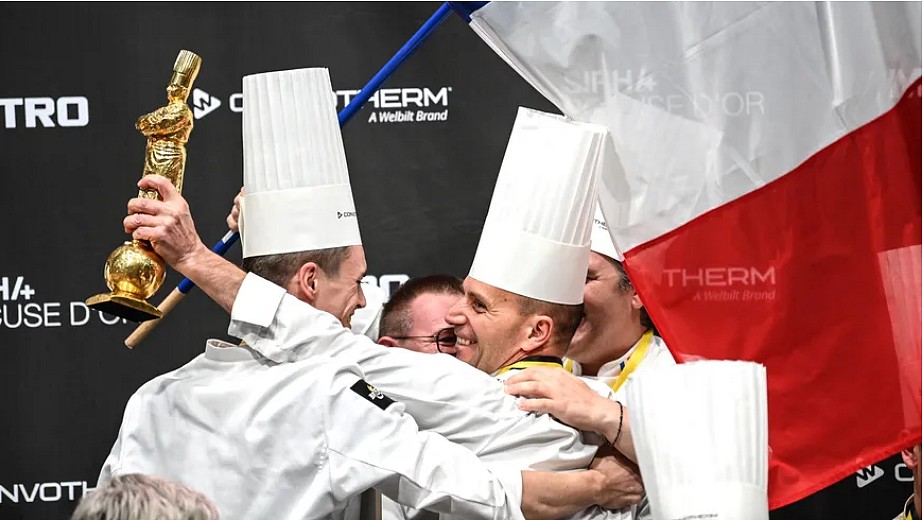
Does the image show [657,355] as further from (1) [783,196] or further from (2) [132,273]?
(2) [132,273]

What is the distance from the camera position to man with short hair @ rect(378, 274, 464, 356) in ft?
8.87

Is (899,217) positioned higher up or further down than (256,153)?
further down

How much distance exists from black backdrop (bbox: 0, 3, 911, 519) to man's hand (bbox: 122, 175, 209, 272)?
117 cm

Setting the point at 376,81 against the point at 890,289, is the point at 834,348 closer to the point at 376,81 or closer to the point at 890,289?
the point at 890,289

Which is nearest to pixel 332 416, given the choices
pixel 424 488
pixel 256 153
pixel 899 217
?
pixel 424 488

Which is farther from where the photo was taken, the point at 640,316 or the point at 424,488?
the point at 640,316

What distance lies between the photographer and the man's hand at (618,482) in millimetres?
2178

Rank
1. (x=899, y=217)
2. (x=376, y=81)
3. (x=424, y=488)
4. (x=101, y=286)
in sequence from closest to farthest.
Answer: (x=899, y=217), (x=424, y=488), (x=376, y=81), (x=101, y=286)

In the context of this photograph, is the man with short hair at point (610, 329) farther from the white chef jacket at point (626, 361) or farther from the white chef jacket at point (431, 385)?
the white chef jacket at point (431, 385)

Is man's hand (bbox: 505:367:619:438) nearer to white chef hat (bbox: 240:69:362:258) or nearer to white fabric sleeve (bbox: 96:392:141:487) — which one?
white chef hat (bbox: 240:69:362:258)

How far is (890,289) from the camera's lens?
1827mm

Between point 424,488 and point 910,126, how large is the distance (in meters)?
0.87

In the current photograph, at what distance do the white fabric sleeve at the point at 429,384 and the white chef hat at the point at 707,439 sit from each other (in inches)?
23.6

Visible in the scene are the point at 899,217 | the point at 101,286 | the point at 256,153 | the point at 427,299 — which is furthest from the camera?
the point at 101,286
